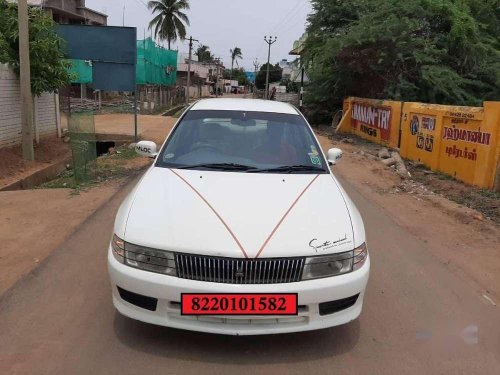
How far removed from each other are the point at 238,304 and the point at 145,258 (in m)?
0.64

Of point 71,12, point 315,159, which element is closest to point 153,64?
point 71,12

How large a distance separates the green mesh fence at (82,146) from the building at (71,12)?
2605 centimetres

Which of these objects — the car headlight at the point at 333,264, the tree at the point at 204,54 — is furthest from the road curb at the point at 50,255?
the tree at the point at 204,54

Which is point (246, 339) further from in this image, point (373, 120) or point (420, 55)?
point (420, 55)

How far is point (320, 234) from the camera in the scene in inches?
126

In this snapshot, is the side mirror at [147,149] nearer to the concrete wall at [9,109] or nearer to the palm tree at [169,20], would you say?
the concrete wall at [9,109]

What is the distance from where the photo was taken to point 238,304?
2928mm

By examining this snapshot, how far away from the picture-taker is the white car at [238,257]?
297 centimetres

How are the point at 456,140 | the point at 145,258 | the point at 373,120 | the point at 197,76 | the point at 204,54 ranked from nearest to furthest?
the point at 145,258, the point at 456,140, the point at 373,120, the point at 197,76, the point at 204,54

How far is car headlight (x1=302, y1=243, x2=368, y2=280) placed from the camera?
120 inches

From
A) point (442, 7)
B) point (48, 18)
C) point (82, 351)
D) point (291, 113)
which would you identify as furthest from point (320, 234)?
point (442, 7)

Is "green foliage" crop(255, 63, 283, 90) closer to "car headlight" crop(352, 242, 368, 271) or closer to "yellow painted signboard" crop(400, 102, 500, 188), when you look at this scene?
"yellow painted signboard" crop(400, 102, 500, 188)

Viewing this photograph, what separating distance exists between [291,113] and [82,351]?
2.97m

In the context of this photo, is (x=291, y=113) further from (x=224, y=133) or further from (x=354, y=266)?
(x=354, y=266)
